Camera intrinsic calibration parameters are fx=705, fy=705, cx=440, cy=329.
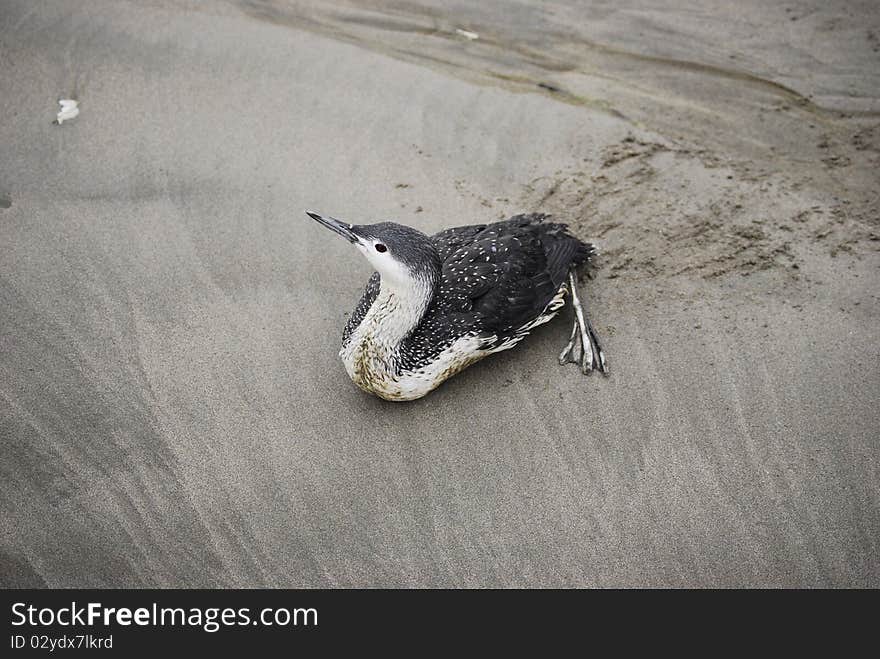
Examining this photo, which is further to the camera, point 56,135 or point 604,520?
point 56,135

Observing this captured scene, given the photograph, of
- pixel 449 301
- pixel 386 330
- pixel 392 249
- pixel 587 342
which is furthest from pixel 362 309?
pixel 587 342

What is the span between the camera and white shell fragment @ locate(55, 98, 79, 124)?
4.46 metres

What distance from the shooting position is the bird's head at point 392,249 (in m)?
2.80

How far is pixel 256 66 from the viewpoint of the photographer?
16.0 feet

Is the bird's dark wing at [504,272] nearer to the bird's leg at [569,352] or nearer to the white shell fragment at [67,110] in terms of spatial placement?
the bird's leg at [569,352]

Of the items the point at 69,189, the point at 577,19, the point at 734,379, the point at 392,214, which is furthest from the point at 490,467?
the point at 577,19

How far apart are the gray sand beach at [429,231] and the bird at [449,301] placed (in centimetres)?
20

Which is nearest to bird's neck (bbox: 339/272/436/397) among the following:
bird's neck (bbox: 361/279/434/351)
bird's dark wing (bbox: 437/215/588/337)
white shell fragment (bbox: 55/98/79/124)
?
bird's neck (bbox: 361/279/434/351)

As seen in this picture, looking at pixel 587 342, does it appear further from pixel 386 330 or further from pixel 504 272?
pixel 386 330

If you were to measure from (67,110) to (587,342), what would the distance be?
3583 mm

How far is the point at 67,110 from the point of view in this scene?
4500 mm

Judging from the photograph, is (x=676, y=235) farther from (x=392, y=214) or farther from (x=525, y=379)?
(x=392, y=214)
